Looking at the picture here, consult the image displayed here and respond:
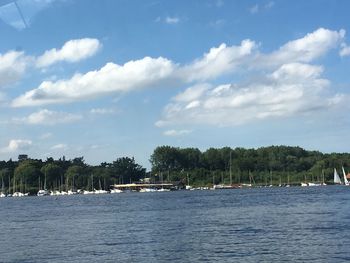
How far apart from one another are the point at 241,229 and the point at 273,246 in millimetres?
12331

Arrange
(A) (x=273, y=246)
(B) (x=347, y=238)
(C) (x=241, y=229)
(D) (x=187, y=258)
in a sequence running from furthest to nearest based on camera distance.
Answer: (C) (x=241, y=229) → (B) (x=347, y=238) → (A) (x=273, y=246) → (D) (x=187, y=258)

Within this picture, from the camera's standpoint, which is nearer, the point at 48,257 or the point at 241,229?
the point at 48,257

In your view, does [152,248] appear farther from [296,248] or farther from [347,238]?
[347,238]

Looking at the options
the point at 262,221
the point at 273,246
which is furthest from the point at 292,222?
the point at 273,246

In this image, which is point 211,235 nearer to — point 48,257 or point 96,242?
point 96,242

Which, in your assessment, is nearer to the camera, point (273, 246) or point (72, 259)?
point (72, 259)

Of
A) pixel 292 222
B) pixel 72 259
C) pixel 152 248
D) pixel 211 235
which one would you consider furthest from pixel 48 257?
pixel 292 222

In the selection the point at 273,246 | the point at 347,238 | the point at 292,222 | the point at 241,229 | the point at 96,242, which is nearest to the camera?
the point at 273,246

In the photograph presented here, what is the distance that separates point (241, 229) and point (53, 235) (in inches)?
631

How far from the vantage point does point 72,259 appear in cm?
3784

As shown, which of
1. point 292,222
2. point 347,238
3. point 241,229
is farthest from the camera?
point 292,222

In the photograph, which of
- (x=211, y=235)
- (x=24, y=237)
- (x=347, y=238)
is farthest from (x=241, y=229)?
(x=24, y=237)

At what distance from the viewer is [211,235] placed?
160 feet

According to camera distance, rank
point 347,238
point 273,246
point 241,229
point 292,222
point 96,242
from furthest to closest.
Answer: point 292,222 < point 241,229 < point 96,242 < point 347,238 < point 273,246
